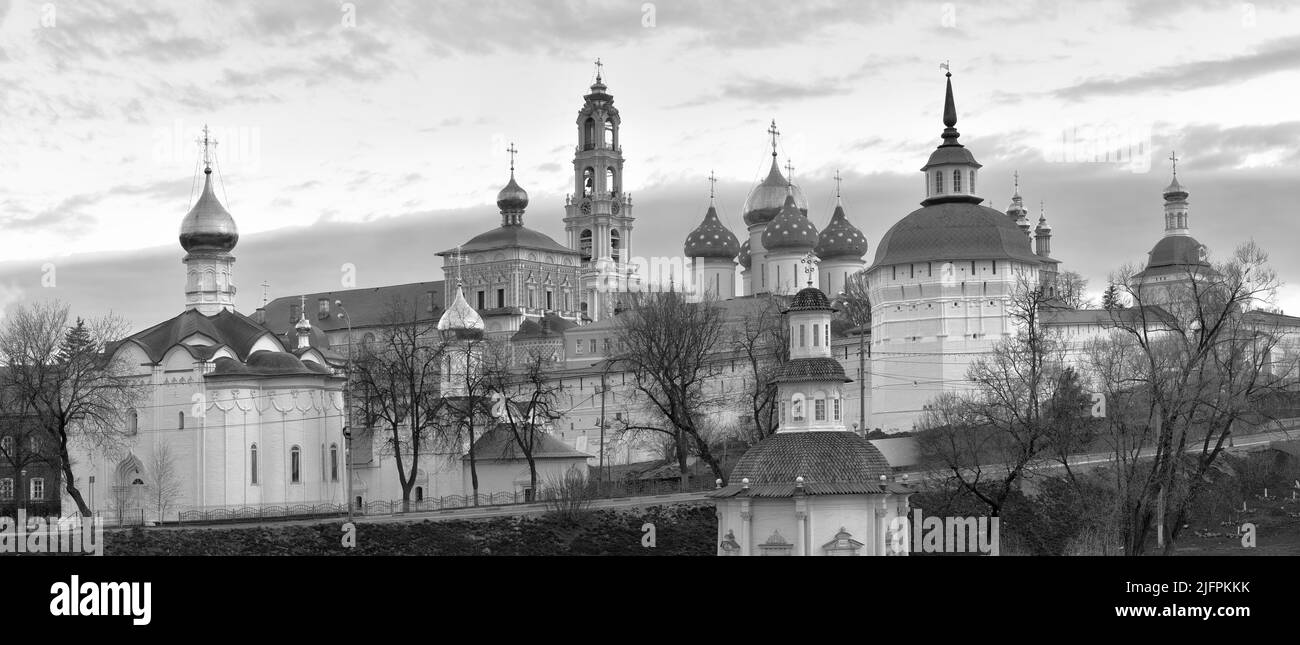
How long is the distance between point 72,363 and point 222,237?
1008cm

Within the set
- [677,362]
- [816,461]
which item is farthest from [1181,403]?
[677,362]

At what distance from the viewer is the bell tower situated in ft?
405

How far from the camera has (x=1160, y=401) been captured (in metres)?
46.3

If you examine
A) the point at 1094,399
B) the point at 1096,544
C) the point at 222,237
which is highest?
the point at 222,237

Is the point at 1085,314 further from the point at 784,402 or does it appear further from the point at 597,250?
the point at 597,250

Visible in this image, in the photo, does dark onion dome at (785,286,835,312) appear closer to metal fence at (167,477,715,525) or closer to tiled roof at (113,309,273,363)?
metal fence at (167,477,715,525)

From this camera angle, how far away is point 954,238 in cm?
6975

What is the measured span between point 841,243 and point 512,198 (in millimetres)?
27379

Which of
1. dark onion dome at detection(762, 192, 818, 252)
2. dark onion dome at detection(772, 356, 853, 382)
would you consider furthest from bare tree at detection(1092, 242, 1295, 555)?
dark onion dome at detection(762, 192, 818, 252)

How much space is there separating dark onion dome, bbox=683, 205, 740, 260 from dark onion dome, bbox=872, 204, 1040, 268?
119ft

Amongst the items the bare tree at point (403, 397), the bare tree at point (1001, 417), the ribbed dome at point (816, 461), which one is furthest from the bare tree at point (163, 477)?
the bare tree at point (1001, 417)

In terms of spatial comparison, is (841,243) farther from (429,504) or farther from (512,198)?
(429,504)

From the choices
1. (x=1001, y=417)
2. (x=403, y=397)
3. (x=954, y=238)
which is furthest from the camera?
(x=954, y=238)
